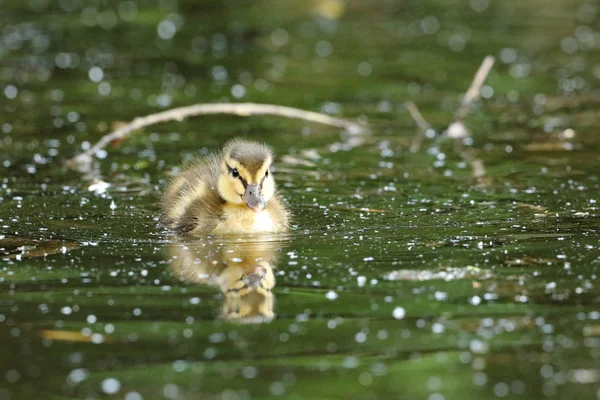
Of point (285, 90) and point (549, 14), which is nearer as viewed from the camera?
point (285, 90)

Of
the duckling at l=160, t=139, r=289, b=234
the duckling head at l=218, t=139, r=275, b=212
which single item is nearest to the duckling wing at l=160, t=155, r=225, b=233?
the duckling at l=160, t=139, r=289, b=234

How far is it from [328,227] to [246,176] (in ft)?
2.11

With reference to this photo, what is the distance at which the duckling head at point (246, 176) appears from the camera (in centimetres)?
697

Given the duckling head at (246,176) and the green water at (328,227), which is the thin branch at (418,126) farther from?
the duckling head at (246,176)

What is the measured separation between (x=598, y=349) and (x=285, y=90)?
28.3 ft

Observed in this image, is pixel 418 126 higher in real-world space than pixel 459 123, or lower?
higher

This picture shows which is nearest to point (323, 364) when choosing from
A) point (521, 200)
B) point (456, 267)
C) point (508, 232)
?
point (456, 267)

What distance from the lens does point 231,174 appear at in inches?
280

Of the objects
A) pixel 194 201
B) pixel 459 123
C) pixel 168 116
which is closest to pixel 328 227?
pixel 194 201

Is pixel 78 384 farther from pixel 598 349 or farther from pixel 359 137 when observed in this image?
pixel 359 137

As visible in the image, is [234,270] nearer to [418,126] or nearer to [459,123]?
[459,123]

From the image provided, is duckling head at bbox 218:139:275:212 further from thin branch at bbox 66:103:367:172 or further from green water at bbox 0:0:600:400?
thin branch at bbox 66:103:367:172

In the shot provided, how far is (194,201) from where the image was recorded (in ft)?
24.1

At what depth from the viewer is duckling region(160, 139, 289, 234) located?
7.00 m
